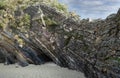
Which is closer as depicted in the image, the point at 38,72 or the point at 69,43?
the point at 69,43

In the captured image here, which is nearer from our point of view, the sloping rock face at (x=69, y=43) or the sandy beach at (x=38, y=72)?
the sloping rock face at (x=69, y=43)

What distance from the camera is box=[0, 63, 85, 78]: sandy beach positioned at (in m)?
29.9

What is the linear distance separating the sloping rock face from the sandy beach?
0.93 m

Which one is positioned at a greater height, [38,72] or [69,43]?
[69,43]

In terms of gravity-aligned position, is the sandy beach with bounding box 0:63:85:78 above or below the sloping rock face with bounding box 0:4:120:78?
below

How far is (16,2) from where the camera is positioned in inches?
1679

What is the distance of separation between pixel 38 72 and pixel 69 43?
17.3 ft

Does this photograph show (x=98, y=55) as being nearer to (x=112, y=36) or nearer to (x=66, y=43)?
(x=112, y=36)

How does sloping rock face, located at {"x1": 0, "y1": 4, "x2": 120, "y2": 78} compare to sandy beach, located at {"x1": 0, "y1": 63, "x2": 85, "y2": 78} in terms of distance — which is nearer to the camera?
sloping rock face, located at {"x1": 0, "y1": 4, "x2": 120, "y2": 78}

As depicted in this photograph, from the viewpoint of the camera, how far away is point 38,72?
3206 cm

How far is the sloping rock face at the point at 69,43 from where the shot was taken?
2400 centimetres

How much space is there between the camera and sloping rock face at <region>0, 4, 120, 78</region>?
945 inches

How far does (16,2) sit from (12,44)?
881 cm

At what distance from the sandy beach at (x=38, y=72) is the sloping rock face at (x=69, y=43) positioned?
3.05ft
